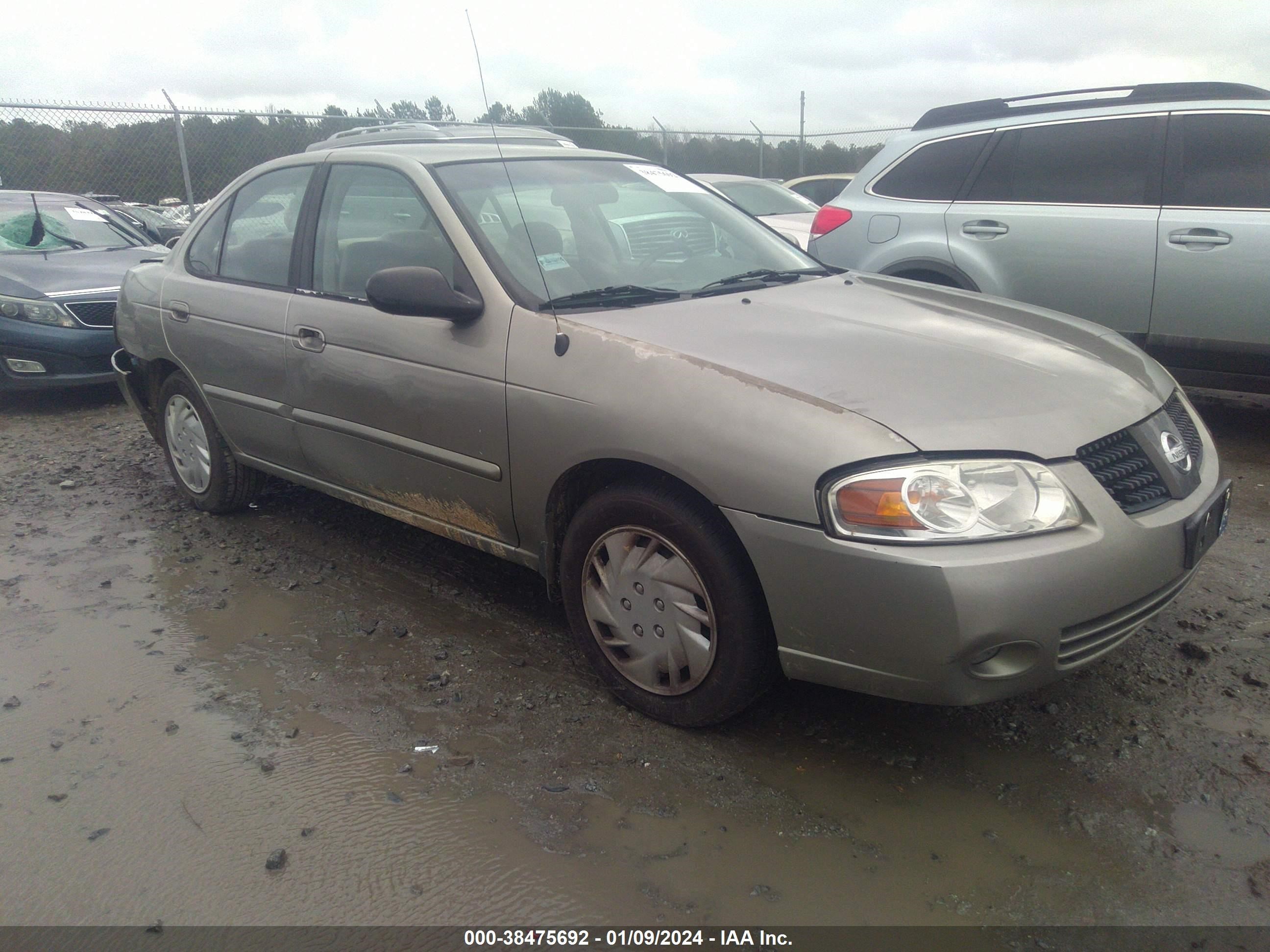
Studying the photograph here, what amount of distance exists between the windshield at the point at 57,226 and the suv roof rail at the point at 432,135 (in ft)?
14.9

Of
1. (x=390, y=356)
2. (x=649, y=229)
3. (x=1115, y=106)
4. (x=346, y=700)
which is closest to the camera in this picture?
(x=346, y=700)

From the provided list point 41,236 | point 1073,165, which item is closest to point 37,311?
point 41,236

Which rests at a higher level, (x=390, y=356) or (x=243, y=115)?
(x=243, y=115)

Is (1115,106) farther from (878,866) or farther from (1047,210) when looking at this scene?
(878,866)

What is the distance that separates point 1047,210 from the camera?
5344 mm

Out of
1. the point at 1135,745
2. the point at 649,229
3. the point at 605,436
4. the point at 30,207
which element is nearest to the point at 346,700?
the point at 605,436

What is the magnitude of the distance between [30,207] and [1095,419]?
8468mm

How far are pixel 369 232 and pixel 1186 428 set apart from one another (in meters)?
2.83

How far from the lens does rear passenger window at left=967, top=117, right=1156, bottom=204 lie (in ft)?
17.0

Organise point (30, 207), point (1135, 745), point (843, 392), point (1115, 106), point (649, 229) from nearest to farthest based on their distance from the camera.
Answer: point (843, 392), point (1135, 745), point (649, 229), point (1115, 106), point (30, 207)

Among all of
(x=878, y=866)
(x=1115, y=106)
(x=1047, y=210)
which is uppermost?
(x=1115, y=106)

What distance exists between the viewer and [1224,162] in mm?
4988

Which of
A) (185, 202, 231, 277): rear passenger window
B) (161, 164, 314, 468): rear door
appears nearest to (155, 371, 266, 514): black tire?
(161, 164, 314, 468): rear door

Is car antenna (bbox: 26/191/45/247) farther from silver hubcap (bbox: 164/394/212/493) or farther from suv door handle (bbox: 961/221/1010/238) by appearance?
suv door handle (bbox: 961/221/1010/238)
